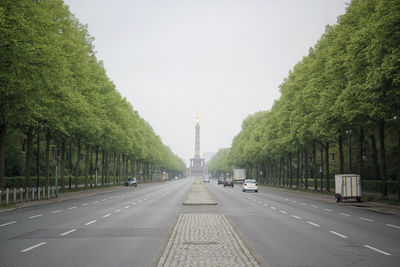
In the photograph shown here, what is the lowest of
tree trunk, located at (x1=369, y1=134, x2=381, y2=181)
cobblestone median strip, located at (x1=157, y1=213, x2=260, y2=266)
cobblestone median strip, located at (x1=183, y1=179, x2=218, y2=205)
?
cobblestone median strip, located at (x1=183, y1=179, x2=218, y2=205)

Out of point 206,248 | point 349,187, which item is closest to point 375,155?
point 349,187

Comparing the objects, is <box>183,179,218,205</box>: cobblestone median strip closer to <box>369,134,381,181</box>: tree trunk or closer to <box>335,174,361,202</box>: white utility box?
<box>335,174,361,202</box>: white utility box

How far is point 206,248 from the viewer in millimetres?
9984

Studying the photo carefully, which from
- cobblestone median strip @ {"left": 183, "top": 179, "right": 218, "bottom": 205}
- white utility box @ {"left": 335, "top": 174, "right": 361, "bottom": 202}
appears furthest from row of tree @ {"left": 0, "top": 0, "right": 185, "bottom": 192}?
white utility box @ {"left": 335, "top": 174, "right": 361, "bottom": 202}

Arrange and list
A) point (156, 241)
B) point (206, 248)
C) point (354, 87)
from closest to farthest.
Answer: point (206, 248), point (156, 241), point (354, 87)

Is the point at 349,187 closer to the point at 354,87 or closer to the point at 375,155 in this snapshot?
the point at 354,87

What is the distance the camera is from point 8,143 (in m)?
42.0

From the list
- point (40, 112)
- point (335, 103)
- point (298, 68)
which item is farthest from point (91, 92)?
point (298, 68)

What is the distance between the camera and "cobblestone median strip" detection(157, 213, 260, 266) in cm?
844

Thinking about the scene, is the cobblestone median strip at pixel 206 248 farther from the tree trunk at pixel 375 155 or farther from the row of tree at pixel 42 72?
the tree trunk at pixel 375 155

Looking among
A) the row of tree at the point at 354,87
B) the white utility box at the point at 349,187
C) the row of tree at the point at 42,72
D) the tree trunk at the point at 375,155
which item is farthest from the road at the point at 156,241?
the tree trunk at the point at 375,155

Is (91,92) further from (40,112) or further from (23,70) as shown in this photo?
(23,70)

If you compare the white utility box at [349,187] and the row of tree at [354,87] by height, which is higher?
the row of tree at [354,87]

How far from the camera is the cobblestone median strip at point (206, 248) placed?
8.44 m
